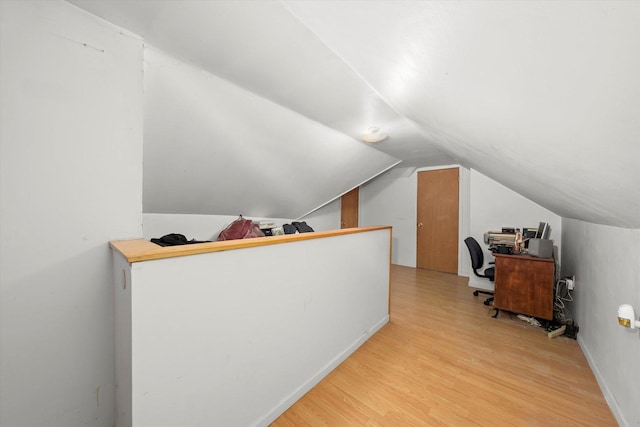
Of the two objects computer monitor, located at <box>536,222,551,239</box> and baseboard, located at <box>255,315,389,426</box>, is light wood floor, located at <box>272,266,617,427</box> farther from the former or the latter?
computer monitor, located at <box>536,222,551,239</box>

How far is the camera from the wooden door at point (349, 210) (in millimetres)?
5789

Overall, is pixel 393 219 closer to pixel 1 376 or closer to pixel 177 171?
pixel 177 171

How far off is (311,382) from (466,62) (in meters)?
1.99

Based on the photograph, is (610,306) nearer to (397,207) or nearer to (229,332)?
(229,332)

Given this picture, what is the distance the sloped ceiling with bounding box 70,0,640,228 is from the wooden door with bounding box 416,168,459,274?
3325 millimetres

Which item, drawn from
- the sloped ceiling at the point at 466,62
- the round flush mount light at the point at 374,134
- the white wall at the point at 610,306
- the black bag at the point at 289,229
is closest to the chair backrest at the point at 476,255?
the white wall at the point at 610,306

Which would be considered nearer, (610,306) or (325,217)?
(610,306)

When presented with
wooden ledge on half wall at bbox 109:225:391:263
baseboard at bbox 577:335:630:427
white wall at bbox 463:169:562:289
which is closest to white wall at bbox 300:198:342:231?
white wall at bbox 463:169:562:289

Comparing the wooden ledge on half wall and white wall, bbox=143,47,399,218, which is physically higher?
white wall, bbox=143,47,399,218

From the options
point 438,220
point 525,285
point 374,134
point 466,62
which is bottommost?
point 525,285

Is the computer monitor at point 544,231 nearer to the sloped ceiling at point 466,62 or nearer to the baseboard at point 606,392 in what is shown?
the baseboard at point 606,392

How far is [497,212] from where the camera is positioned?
3627 mm

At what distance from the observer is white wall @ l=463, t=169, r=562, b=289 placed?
328 cm

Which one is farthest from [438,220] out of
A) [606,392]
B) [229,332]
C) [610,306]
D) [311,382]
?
[229,332]
